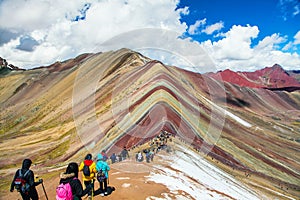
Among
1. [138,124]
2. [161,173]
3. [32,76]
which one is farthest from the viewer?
[32,76]

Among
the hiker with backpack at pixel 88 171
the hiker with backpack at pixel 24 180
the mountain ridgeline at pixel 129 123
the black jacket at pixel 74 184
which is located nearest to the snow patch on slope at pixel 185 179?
the mountain ridgeline at pixel 129 123

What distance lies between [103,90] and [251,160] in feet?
107

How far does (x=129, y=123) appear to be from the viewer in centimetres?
2964

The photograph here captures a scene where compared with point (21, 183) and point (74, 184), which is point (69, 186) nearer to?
point (74, 184)

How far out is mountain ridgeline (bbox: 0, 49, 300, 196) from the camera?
30.8 m

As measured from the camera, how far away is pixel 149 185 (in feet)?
47.2

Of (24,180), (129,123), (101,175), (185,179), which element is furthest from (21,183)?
(129,123)

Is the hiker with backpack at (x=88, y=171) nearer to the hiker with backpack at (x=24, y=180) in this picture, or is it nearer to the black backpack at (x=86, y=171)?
the black backpack at (x=86, y=171)

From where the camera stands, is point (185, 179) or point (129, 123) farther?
point (129, 123)

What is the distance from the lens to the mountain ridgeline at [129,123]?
30809 millimetres

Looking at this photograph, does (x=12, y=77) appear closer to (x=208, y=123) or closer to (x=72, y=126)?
(x=72, y=126)

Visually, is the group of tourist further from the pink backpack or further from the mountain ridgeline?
the mountain ridgeline

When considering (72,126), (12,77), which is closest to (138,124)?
(72,126)

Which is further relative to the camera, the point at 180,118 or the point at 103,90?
the point at 103,90
